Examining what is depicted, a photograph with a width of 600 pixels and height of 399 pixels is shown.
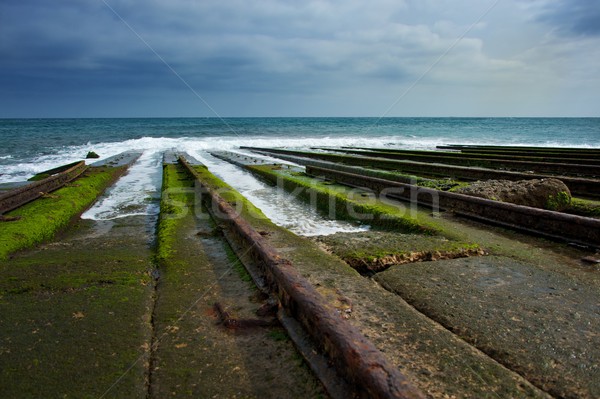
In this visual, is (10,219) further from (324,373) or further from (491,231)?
(491,231)

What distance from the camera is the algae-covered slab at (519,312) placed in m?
2.08

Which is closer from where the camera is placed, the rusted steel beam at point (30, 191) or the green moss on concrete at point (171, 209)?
the green moss on concrete at point (171, 209)

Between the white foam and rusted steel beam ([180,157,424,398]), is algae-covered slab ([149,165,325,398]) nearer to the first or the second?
rusted steel beam ([180,157,424,398])

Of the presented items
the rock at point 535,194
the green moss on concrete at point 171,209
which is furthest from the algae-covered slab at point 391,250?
the rock at point 535,194


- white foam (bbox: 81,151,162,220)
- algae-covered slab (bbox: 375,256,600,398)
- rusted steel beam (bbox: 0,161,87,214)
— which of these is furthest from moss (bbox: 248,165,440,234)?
rusted steel beam (bbox: 0,161,87,214)

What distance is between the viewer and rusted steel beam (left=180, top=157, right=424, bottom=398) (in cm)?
162

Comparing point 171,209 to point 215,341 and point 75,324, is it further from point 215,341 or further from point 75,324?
point 215,341

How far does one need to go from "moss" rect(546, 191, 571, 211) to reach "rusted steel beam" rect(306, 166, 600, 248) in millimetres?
1367

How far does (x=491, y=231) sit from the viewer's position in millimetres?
5105

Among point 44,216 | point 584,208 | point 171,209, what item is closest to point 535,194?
point 584,208

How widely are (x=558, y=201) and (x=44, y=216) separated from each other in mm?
7826

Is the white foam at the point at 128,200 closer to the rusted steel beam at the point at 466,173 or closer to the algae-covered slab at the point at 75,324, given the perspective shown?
the algae-covered slab at the point at 75,324

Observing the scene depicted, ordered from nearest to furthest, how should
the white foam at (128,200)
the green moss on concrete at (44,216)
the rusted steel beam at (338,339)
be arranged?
the rusted steel beam at (338,339)
the green moss on concrete at (44,216)
the white foam at (128,200)

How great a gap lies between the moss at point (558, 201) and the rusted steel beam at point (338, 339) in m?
5.07
